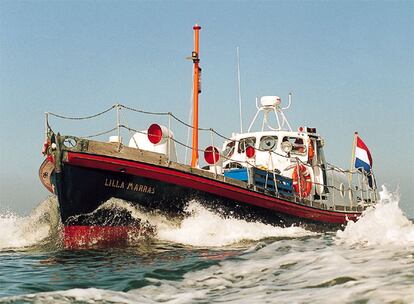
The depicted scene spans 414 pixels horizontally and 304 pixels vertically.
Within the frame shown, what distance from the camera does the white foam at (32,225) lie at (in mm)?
10648

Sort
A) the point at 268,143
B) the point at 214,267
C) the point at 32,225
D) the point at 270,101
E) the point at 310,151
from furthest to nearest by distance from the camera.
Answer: the point at 270,101 → the point at 268,143 → the point at 310,151 → the point at 32,225 → the point at 214,267

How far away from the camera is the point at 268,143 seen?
Result: 1395cm

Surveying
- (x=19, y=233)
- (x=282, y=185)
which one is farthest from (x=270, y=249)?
(x=19, y=233)

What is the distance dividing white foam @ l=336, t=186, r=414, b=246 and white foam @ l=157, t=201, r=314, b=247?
2.17 metres

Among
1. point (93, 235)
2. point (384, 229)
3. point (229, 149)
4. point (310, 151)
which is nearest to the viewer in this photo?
point (384, 229)

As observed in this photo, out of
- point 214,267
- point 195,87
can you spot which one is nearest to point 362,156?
point 195,87

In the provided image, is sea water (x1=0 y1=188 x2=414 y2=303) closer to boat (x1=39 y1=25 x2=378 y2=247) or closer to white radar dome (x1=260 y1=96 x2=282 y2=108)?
boat (x1=39 y1=25 x2=378 y2=247)

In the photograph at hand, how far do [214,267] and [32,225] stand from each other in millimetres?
7222

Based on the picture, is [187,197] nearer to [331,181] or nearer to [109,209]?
[109,209]

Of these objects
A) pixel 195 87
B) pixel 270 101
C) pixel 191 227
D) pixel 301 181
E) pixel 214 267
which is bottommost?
pixel 214 267

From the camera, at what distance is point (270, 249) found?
672 cm

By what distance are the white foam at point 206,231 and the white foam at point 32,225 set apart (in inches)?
131

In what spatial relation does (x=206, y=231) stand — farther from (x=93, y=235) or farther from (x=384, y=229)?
(x=384, y=229)

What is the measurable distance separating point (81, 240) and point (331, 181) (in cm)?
836
